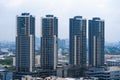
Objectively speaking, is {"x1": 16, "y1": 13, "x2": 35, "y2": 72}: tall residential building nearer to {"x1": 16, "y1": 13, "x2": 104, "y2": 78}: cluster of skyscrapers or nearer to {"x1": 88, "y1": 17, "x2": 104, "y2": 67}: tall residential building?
{"x1": 16, "y1": 13, "x2": 104, "y2": 78}: cluster of skyscrapers

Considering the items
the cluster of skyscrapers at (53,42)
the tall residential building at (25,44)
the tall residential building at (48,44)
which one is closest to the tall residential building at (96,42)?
the cluster of skyscrapers at (53,42)

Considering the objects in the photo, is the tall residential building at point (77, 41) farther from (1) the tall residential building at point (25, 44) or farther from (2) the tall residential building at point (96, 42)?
(1) the tall residential building at point (25, 44)

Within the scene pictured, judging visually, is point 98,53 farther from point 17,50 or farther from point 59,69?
point 17,50

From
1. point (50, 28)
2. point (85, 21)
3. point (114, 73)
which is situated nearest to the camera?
point (114, 73)

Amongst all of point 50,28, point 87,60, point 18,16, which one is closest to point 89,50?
point 87,60

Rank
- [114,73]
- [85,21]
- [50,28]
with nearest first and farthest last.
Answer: [114,73], [50,28], [85,21]

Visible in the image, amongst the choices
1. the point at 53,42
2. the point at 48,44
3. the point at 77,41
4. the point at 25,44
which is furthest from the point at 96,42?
the point at 25,44
